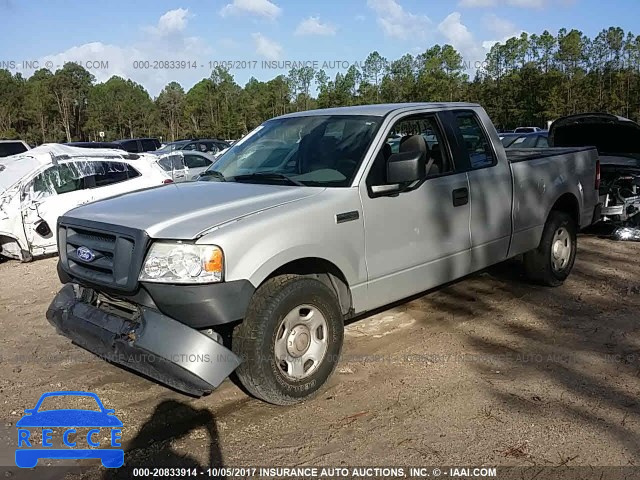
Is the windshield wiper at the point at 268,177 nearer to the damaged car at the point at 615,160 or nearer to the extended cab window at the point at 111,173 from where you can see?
the extended cab window at the point at 111,173

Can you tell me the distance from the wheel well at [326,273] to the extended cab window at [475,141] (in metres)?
1.86

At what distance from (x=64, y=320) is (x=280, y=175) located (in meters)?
1.84

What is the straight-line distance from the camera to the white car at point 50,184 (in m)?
8.78

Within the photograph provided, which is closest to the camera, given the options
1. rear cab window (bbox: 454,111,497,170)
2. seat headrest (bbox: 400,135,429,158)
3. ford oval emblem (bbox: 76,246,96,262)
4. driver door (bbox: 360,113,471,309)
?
ford oval emblem (bbox: 76,246,96,262)

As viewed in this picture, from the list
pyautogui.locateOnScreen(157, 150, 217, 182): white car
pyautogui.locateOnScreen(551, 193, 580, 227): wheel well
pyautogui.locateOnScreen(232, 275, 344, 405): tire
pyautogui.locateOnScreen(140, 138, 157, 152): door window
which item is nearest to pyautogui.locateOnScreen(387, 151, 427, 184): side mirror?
pyautogui.locateOnScreen(232, 275, 344, 405): tire

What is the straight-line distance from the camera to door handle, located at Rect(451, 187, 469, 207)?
5.09 metres

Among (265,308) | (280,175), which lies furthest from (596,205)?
(265,308)

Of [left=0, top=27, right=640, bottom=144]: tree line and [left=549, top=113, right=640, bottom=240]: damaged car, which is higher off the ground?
[left=0, top=27, right=640, bottom=144]: tree line

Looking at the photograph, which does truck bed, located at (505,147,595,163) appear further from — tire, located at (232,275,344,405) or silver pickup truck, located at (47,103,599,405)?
tire, located at (232,275,344,405)

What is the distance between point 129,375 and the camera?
471cm

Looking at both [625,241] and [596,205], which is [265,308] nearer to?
[596,205]

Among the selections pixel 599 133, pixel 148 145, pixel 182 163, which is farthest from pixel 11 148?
pixel 599 133

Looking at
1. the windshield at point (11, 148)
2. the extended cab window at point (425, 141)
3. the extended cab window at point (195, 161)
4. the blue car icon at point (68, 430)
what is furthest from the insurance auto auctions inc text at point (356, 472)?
the windshield at point (11, 148)

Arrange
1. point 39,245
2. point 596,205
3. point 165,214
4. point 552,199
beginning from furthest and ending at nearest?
point 39,245
point 596,205
point 552,199
point 165,214
